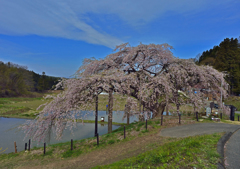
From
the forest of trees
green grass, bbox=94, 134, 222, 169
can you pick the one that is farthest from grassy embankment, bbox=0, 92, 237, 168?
the forest of trees

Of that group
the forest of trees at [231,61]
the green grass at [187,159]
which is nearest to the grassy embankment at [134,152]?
the green grass at [187,159]

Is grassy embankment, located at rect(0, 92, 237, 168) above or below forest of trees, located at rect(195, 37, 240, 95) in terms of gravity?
below

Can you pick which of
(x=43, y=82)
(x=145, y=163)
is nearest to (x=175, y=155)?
(x=145, y=163)

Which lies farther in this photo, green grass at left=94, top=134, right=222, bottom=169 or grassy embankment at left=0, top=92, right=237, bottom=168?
grassy embankment at left=0, top=92, right=237, bottom=168

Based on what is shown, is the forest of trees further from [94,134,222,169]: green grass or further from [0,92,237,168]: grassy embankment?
[94,134,222,169]: green grass

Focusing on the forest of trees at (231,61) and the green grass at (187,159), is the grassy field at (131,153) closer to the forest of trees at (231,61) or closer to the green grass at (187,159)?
the green grass at (187,159)

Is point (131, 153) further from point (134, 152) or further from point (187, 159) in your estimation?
point (187, 159)

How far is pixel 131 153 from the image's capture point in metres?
7.75

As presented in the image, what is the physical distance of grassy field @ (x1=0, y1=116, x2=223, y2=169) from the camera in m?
4.98

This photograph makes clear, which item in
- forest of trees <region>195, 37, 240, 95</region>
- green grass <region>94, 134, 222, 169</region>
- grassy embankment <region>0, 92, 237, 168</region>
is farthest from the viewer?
forest of trees <region>195, 37, 240, 95</region>

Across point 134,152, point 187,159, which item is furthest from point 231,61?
point 187,159

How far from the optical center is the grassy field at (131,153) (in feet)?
16.4

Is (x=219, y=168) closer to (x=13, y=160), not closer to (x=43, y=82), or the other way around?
(x=13, y=160)

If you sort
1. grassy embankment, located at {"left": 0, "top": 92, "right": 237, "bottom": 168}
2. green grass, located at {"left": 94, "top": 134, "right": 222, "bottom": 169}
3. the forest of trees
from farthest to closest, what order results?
the forest of trees < grassy embankment, located at {"left": 0, "top": 92, "right": 237, "bottom": 168} < green grass, located at {"left": 94, "top": 134, "right": 222, "bottom": 169}
